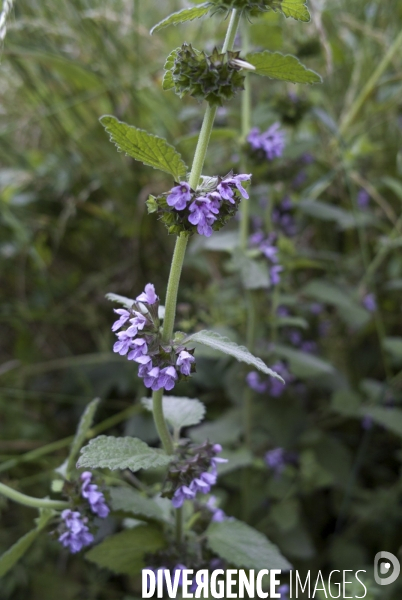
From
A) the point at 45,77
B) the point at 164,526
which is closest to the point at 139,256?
the point at 45,77

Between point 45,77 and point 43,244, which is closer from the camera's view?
point 45,77

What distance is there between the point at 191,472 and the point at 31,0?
1.72 metres

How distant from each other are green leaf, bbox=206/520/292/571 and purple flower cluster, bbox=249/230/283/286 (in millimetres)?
593

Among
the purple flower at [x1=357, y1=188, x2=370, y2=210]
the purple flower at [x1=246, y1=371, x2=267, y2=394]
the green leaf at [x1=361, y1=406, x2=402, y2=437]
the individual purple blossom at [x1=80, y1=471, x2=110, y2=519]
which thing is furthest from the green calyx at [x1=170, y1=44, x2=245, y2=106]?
the purple flower at [x1=357, y1=188, x2=370, y2=210]

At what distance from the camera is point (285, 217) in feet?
5.06

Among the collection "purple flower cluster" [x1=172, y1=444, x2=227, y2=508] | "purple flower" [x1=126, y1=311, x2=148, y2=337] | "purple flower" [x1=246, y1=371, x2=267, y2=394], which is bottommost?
"purple flower cluster" [x1=172, y1=444, x2=227, y2=508]

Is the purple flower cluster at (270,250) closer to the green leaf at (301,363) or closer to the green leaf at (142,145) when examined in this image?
the green leaf at (301,363)

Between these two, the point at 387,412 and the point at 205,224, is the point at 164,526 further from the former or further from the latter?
the point at 387,412

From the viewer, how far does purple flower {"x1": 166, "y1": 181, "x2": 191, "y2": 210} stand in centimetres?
66

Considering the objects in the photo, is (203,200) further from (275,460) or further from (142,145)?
(275,460)

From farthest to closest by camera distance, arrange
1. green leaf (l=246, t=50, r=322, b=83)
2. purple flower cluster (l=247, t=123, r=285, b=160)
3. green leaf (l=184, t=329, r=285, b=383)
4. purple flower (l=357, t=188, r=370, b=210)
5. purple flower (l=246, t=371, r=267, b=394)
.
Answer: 1. purple flower (l=357, t=188, r=370, b=210)
2. purple flower (l=246, t=371, r=267, b=394)
3. purple flower cluster (l=247, t=123, r=285, b=160)
4. green leaf (l=246, t=50, r=322, b=83)
5. green leaf (l=184, t=329, r=285, b=383)

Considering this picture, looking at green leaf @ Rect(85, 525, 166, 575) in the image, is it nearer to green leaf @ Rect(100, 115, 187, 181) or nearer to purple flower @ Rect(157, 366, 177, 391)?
purple flower @ Rect(157, 366, 177, 391)

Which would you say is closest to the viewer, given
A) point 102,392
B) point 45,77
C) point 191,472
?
point 191,472

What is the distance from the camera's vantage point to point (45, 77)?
182 centimetres
